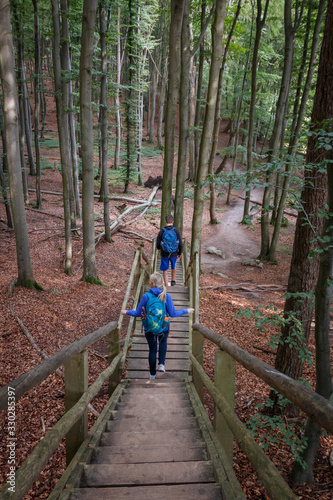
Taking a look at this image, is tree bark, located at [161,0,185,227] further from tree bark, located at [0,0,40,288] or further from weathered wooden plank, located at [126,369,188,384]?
weathered wooden plank, located at [126,369,188,384]

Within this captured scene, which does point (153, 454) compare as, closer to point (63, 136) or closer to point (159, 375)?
point (159, 375)


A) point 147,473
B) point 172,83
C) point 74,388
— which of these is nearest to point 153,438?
point 147,473

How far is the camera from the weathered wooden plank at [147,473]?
7.34ft

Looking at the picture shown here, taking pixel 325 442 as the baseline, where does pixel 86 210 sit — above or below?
A: above

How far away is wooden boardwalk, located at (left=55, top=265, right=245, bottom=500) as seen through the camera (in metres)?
2.09

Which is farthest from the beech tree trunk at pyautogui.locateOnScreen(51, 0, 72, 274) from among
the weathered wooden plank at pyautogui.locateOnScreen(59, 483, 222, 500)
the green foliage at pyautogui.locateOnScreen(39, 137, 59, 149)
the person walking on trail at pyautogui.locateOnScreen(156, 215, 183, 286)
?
the green foliage at pyautogui.locateOnScreen(39, 137, 59, 149)

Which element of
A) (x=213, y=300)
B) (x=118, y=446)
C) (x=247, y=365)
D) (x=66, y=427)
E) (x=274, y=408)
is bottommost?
(x=213, y=300)

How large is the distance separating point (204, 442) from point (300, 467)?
2.07m

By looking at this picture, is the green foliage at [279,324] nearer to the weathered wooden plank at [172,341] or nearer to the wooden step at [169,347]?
the wooden step at [169,347]

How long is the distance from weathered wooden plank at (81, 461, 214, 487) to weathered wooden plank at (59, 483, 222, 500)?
11cm

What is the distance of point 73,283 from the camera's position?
34.7 feet

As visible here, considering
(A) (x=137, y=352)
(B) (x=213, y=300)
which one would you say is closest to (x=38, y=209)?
(B) (x=213, y=300)

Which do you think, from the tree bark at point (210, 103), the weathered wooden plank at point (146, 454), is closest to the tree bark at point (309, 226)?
the weathered wooden plank at point (146, 454)

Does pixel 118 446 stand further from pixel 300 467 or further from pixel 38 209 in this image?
pixel 38 209
